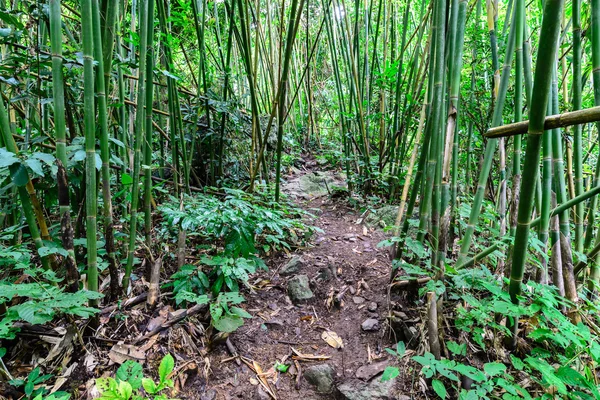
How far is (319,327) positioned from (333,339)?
0.09m

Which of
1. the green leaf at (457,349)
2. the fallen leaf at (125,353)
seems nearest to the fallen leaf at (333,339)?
the green leaf at (457,349)

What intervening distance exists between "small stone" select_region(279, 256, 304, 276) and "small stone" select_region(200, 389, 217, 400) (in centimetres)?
71

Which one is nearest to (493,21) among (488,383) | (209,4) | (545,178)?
(545,178)

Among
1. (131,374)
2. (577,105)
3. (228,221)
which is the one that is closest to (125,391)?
(131,374)

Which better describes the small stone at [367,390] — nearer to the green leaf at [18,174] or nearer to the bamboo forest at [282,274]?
the bamboo forest at [282,274]

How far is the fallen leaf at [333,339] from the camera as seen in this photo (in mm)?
1279

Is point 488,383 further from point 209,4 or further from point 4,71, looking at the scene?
point 209,4

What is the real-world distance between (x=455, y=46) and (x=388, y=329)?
41.7 inches

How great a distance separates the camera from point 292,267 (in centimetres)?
171

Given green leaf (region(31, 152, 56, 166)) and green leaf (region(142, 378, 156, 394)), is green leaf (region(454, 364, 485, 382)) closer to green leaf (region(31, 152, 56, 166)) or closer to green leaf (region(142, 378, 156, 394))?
green leaf (region(142, 378, 156, 394))

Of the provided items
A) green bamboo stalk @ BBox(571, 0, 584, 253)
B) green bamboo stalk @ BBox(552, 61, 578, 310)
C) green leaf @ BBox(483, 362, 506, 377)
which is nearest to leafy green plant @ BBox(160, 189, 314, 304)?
green leaf @ BBox(483, 362, 506, 377)

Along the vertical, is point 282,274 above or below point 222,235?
below

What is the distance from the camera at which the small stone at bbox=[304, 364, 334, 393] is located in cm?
A: 110

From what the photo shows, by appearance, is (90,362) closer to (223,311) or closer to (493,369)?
(223,311)
